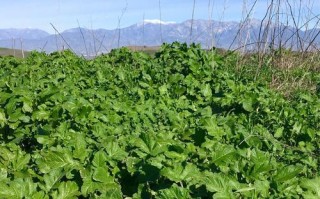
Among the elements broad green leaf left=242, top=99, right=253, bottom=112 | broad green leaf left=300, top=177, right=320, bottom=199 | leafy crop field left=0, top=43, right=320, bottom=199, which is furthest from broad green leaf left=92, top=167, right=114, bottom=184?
broad green leaf left=242, top=99, right=253, bottom=112

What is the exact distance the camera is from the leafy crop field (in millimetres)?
2035

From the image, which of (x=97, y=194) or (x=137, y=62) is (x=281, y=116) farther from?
(x=137, y=62)

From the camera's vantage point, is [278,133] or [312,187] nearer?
[312,187]

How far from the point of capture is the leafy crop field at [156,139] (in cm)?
Result: 204

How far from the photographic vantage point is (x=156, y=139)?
2533 millimetres

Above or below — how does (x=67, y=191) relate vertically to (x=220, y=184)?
below

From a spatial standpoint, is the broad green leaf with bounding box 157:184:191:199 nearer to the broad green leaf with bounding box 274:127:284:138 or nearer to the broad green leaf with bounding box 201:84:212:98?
the broad green leaf with bounding box 274:127:284:138

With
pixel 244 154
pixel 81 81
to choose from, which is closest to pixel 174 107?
pixel 81 81

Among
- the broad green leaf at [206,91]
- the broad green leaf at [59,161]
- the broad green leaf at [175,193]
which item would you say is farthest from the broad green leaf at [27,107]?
the broad green leaf at [175,193]

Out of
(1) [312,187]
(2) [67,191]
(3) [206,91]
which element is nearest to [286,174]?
(1) [312,187]

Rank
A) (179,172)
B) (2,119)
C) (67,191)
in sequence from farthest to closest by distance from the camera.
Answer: (2,119)
(67,191)
(179,172)

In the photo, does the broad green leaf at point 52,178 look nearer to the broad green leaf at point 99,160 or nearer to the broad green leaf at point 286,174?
the broad green leaf at point 99,160

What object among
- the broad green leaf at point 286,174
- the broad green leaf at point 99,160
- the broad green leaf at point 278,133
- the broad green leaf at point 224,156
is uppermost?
the broad green leaf at point 224,156

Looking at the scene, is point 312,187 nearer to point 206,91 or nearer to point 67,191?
point 67,191
